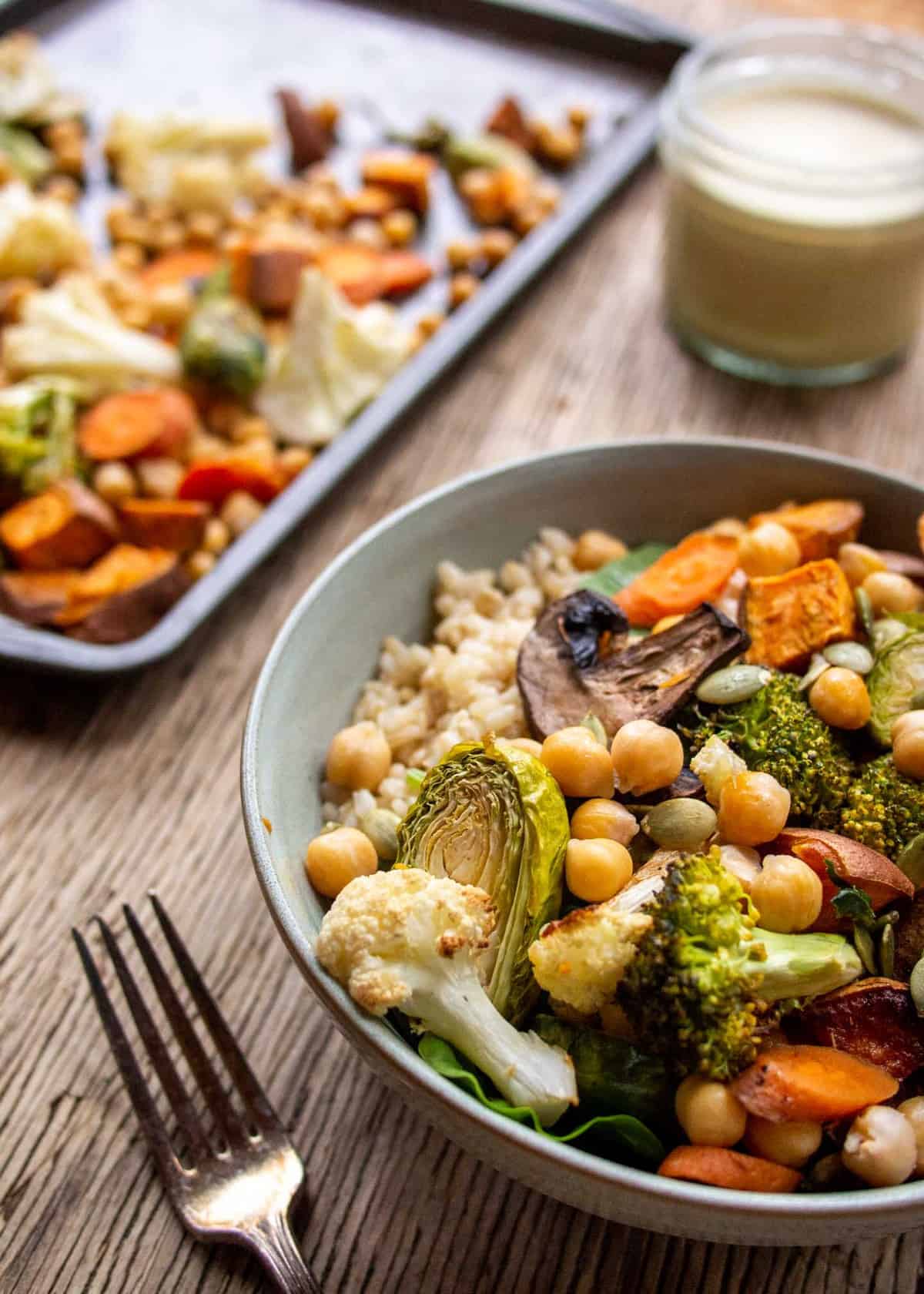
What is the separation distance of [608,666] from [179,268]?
81.7 inches

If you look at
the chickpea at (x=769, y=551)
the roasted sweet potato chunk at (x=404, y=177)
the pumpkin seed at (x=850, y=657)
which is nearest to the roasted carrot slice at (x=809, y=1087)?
the pumpkin seed at (x=850, y=657)

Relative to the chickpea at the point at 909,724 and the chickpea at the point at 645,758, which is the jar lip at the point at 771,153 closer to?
the chickpea at the point at 909,724

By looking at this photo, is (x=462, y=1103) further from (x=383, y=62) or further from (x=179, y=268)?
(x=383, y=62)

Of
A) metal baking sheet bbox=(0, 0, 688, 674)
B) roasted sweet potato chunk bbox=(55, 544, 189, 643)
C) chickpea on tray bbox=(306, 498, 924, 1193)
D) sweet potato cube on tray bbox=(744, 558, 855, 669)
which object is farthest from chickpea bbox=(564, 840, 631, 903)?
metal baking sheet bbox=(0, 0, 688, 674)

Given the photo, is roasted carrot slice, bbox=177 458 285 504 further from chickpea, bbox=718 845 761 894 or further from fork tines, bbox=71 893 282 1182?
chickpea, bbox=718 845 761 894

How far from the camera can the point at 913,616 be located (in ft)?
6.12

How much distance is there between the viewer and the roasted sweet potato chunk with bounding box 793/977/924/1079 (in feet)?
4.75

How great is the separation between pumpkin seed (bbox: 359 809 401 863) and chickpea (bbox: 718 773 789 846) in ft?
1.51

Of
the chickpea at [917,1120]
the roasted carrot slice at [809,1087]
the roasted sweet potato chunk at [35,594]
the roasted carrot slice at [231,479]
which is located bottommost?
the roasted sweet potato chunk at [35,594]

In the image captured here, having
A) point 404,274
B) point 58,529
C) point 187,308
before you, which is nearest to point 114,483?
point 58,529

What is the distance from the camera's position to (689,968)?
1362 millimetres

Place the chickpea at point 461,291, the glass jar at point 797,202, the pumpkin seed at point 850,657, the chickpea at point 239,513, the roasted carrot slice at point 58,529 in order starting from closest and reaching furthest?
the pumpkin seed at point 850,657, the roasted carrot slice at point 58,529, the chickpea at point 239,513, the glass jar at point 797,202, the chickpea at point 461,291

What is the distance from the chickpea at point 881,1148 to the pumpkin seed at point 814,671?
2.05 feet

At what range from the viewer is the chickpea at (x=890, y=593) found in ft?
6.29
